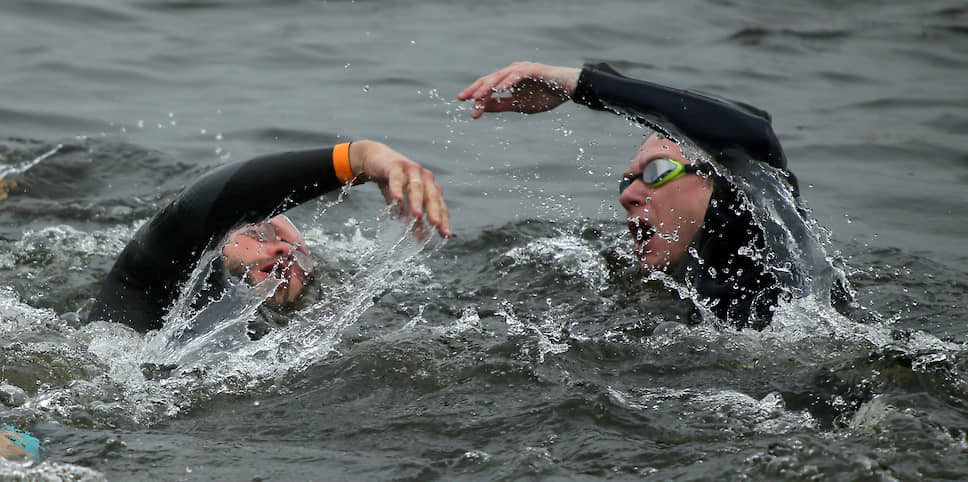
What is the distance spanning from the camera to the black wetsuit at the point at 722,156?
378cm

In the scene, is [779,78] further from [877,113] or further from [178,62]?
[178,62]

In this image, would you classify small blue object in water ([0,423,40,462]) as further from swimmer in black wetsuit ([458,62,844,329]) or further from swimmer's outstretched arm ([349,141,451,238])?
swimmer in black wetsuit ([458,62,844,329])

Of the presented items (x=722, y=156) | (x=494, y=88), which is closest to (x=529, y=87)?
(x=494, y=88)

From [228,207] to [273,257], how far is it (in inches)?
35.9

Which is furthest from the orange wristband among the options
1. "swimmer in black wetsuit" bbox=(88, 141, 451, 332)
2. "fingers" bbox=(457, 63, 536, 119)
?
"fingers" bbox=(457, 63, 536, 119)

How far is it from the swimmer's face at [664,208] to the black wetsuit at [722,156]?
0.13 metres

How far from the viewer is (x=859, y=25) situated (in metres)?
11.2

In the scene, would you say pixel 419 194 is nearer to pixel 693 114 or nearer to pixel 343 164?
pixel 343 164

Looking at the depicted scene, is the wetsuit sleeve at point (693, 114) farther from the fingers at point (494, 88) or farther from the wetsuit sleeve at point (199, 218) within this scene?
the wetsuit sleeve at point (199, 218)

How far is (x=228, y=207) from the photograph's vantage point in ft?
11.0

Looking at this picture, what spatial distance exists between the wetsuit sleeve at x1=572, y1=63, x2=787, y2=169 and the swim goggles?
455mm

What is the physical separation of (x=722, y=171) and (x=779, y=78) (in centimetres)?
563

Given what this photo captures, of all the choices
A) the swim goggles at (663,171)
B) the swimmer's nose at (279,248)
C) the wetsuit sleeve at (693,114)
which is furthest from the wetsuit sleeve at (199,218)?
the swim goggles at (663,171)

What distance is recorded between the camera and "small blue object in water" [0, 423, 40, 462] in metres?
2.74
